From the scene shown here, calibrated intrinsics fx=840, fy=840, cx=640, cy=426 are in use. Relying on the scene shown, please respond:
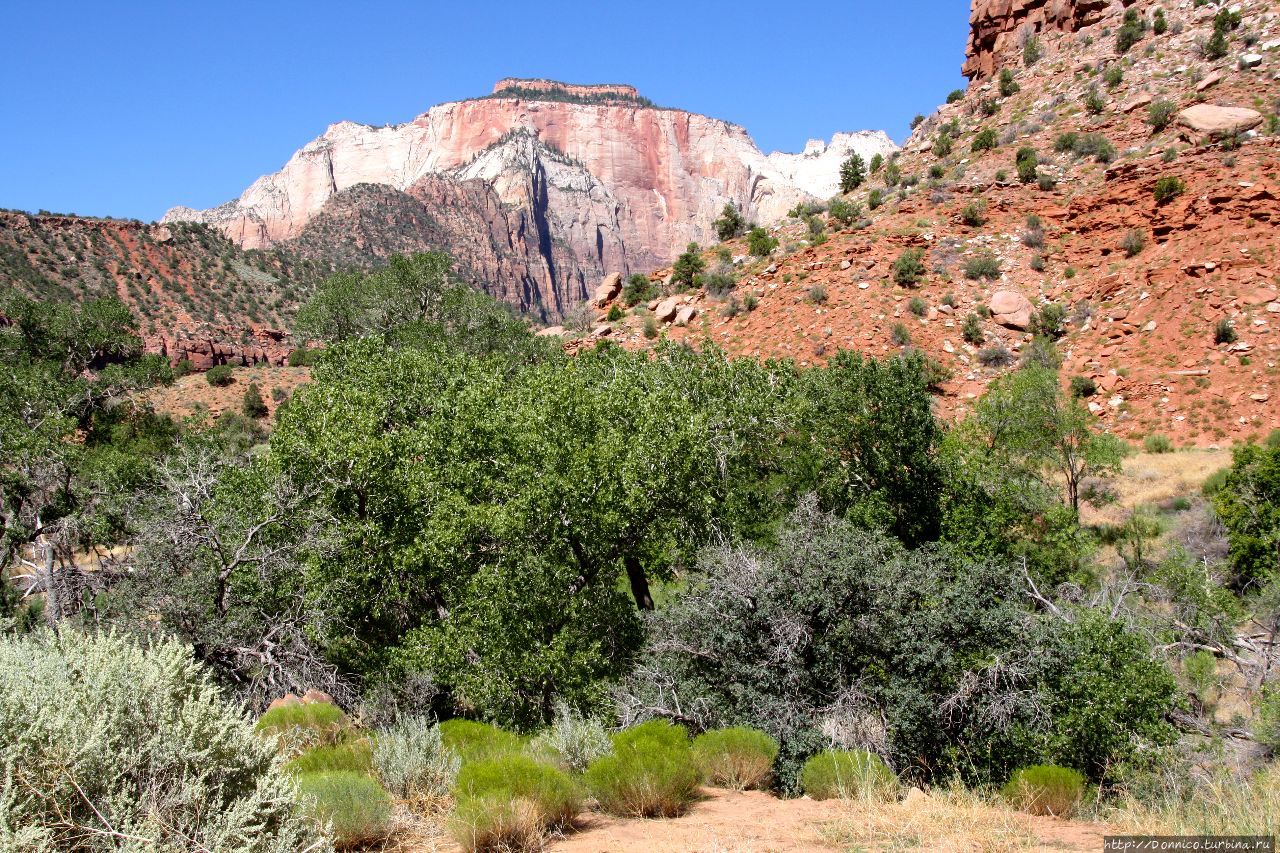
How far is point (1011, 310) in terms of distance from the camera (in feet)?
101

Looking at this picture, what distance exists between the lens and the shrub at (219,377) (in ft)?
161

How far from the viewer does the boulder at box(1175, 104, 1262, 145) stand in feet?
103

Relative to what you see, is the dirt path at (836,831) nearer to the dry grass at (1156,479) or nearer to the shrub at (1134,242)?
the dry grass at (1156,479)

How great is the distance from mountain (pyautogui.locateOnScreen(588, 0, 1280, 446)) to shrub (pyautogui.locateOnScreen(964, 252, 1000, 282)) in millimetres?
60

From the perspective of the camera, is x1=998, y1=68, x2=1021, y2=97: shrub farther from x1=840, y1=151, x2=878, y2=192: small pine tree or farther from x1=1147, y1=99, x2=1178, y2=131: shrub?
x1=1147, y1=99, x2=1178, y2=131: shrub

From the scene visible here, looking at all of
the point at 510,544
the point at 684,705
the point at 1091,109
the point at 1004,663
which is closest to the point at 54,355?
the point at 510,544

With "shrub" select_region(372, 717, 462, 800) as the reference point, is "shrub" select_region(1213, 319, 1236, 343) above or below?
above

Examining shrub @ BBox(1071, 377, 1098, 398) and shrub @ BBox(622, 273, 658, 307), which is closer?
shrub @ BBox(1071, 377, 1098, 398)

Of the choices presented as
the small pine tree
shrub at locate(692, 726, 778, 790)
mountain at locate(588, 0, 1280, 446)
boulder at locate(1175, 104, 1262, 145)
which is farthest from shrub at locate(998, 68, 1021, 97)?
shrub at locate(692, 726, 778, 790)

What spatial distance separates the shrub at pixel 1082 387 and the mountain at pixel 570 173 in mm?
139040

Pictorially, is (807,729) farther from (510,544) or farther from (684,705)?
(510,544)

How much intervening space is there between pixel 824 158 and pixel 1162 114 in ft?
539

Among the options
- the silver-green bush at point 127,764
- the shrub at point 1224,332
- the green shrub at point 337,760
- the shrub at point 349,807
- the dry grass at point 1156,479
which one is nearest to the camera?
the silver-green bush at point 127,764

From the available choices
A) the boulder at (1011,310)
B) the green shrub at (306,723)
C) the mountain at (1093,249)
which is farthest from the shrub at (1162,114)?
the green shrub at (306,723)
